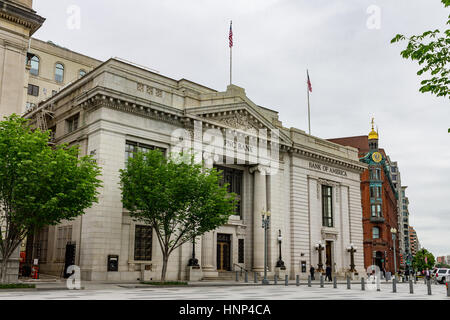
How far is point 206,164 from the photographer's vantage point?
129 feet

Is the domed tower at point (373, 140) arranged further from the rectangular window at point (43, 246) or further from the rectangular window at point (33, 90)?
the rectangular window at point (43, 246)

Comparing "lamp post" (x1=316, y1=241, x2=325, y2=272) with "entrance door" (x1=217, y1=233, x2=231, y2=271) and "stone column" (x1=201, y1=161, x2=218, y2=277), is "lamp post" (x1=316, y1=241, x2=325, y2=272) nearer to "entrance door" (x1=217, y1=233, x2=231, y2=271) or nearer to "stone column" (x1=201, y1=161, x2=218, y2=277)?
"entrance door" (x1=217, y1=233, x2=231, y2=271)

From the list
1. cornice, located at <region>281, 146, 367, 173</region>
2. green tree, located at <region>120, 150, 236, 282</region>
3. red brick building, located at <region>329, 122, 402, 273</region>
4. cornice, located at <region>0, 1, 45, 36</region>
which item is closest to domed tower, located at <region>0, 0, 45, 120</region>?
cornice, located at <region>0, 1, 45, 36</region>

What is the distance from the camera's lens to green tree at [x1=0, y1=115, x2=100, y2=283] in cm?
2377

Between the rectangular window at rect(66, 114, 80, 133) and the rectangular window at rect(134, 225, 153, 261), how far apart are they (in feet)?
32.5

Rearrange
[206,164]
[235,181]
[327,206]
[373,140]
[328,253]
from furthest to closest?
1. [373,140]
2. [327,206]
3. [328,253]
4. [235,181]
5. [206,164]

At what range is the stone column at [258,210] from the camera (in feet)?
142

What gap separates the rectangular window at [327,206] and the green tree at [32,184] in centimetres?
3253

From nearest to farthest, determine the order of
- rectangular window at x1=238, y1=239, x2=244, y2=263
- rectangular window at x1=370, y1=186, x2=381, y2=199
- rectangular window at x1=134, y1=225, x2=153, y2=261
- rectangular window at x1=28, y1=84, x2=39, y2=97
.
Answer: rectangular window at x1=134, y1=225, x2=153, y2=261, rectangular window at x1=238, y1=239, x2=244, y2=263, rectangular window at x1=28, y1=84, x2=39, y2=97, rectangular window at x1=370, y1=186, x2=381, y2=199

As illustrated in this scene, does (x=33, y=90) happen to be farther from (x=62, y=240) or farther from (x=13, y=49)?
(x=13, y=49)

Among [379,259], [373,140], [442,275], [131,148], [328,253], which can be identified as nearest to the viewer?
[131,148]

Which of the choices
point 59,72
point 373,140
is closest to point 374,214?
point 373,140

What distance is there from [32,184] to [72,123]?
1556 cm

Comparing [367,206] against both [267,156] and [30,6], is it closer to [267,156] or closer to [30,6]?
[267,156]
